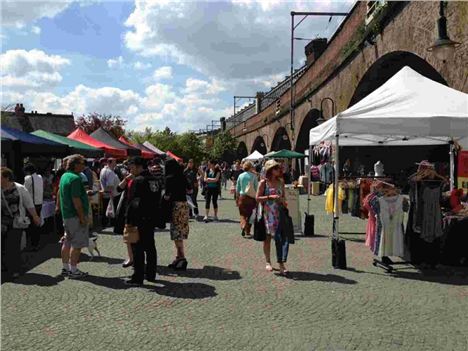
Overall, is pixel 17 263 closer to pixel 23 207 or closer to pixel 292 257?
pixel 23 207

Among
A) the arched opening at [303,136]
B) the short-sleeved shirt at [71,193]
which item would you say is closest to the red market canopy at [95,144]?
the short-sleeved shirt at [71,193]

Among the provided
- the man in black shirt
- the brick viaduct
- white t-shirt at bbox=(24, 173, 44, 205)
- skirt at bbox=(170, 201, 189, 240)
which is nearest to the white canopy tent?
skirt at bbox=(170, 201, 189, 240)

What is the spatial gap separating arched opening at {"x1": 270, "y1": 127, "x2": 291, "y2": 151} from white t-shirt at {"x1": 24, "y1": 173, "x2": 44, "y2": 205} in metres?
29.7

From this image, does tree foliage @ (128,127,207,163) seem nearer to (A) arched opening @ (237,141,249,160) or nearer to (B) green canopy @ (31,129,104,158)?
(A) arched opening @ (237,141,249,160)

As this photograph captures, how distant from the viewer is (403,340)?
4680 millimetres

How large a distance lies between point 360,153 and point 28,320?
69.7 ft

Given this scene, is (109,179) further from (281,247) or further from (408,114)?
(408,114)

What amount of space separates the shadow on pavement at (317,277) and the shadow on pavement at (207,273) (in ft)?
2.67

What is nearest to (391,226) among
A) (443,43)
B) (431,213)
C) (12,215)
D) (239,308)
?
(431,213)

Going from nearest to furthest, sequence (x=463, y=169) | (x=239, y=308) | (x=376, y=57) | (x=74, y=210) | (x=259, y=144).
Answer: (x=239, y=308)
(x=74, y=210)
(x=463, y=169)
(x=376, y=57)
(x=259, y=144)

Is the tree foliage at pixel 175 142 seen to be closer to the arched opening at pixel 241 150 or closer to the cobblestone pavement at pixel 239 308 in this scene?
the arched opening at pixel 241 150

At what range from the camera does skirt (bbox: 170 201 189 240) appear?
7.80m

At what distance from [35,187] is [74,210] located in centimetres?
298

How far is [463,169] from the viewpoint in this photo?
33.4 ft
